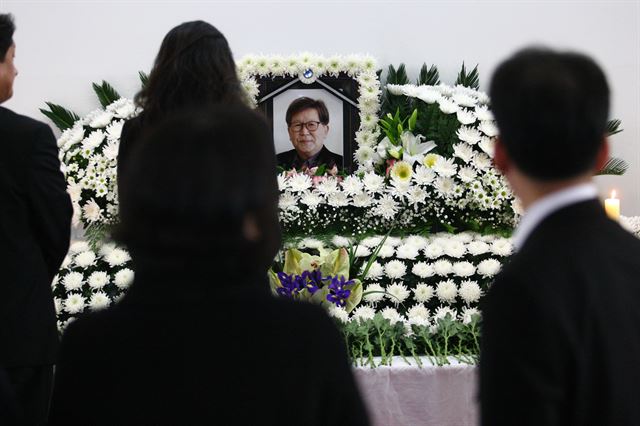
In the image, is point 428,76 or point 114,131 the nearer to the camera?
point 114,131

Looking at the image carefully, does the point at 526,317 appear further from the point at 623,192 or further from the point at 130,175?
the point at 623,192

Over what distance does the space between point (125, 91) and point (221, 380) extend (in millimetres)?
3603

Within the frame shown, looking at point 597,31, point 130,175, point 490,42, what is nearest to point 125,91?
point 490,42

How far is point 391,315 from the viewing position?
295 cm

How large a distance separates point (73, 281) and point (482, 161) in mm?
1854

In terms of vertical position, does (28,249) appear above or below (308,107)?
below

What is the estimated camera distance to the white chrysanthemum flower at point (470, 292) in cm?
306

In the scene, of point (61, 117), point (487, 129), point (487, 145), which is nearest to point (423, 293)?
point (487, 145)

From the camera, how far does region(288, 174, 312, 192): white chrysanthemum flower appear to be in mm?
3449

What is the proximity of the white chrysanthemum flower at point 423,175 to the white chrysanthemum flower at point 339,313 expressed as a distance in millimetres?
904

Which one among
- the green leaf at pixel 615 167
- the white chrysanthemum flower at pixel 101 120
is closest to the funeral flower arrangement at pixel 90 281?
the white chrysanthemum flower at pixel 101 120

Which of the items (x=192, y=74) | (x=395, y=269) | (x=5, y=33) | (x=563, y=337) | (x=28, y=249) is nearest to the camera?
(x=563, y=337)

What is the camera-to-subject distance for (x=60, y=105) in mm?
4371

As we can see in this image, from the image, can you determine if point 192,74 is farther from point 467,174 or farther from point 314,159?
point 314,159
